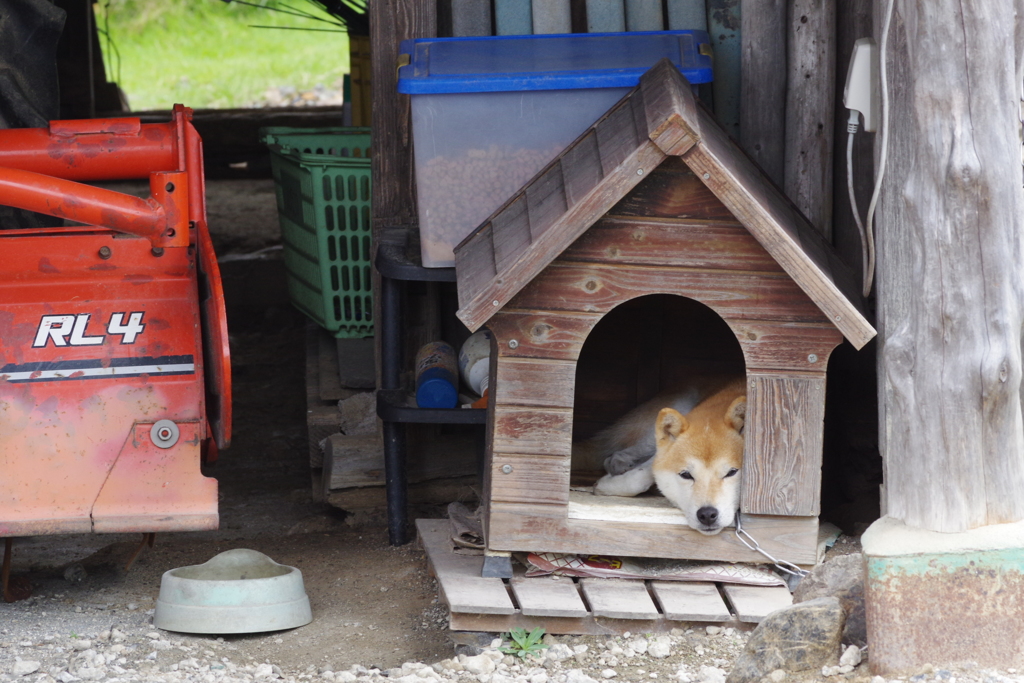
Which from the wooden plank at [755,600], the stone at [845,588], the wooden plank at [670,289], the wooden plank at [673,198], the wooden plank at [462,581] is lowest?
the wooden plank at [755,600]

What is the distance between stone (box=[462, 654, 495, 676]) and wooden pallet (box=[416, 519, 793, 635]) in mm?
123

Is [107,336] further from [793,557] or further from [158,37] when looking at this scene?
[158,37]

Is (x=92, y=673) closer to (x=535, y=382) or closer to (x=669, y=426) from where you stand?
(x=535, y=382)

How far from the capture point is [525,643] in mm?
3014

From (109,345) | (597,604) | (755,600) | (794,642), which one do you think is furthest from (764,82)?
(109,345)

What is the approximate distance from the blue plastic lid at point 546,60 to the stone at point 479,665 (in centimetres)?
166

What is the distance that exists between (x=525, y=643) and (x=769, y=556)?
29.8 inches

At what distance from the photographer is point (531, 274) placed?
9.48 feet

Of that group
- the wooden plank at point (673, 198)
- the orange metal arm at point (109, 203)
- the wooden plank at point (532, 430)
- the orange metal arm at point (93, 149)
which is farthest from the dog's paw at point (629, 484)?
the orange metal arm at point (93, 149)

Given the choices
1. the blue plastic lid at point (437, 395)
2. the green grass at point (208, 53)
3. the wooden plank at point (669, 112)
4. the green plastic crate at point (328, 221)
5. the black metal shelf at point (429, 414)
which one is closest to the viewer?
the wooden plank at point (669, 112)

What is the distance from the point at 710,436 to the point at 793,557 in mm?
419

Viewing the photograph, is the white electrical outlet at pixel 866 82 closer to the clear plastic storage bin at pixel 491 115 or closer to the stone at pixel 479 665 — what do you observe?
the clear plastic storage bin at pixel 491 115

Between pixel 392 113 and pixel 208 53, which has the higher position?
pixel 208 53

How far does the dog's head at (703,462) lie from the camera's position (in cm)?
314
